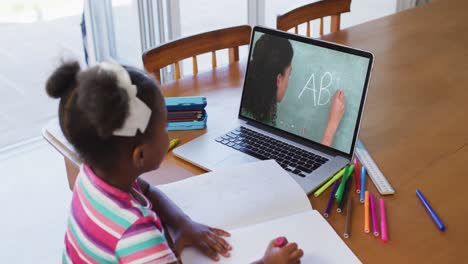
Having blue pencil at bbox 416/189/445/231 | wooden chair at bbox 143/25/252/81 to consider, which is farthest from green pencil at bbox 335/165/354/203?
wooden chair at bbox 143/25/252/81

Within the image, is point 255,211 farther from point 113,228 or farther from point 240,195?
point 113,228

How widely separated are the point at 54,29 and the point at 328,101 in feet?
8.01

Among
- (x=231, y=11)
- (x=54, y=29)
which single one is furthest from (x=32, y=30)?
(x=231, y=11)

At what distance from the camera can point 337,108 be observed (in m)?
1.16

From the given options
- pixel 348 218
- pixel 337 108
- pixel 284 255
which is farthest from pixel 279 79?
pixel 284 255

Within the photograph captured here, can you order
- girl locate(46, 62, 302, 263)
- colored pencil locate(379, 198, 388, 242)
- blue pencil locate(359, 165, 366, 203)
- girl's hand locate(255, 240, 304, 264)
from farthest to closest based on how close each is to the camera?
1. blue pencil locate(359, 165, 366, 203)
2. colored pencil locate(379, 198, 388, 242)
3. girl's hand locate(255, 240, 304, 264)
4. girl locate(46, 62, 302, 263)

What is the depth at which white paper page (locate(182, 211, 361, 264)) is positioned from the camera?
896 mm

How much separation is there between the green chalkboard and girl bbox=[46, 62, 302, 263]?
0.40 m

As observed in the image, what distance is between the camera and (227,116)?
1364 mm

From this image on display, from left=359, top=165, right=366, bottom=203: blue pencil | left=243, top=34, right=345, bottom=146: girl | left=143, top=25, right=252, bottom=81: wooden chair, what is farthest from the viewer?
left=143, top=25, right=252, bottom=81: wooden chair

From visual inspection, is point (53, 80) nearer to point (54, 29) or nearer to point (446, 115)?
point (446, 115)

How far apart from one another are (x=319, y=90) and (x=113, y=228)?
58 centimetres

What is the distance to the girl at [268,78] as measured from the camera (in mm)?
1226

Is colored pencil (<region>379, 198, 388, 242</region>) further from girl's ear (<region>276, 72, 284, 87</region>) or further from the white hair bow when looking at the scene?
the white hair bow
